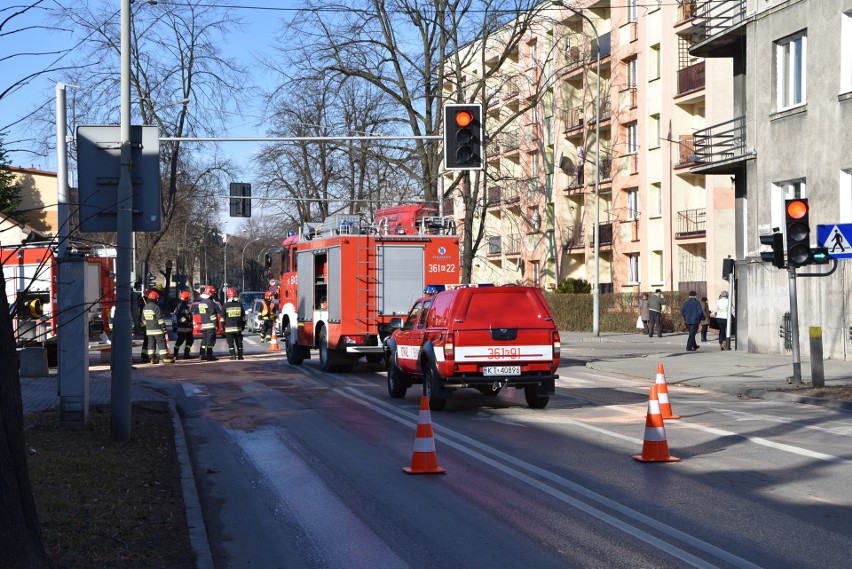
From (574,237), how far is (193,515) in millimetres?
48101

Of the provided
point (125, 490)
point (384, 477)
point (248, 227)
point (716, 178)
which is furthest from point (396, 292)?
point (248, 227)

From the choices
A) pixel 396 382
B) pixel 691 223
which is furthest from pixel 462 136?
pixel 691 223

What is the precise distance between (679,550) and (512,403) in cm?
1027

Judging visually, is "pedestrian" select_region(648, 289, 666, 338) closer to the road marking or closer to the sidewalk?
the sidewalk

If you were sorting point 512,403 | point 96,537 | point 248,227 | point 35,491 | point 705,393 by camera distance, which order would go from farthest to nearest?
point 248,227, point 705,393, point 512,403, point 35,491, point 96,537

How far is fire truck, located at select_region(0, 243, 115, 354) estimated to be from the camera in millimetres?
8047

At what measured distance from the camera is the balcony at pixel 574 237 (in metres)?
54.2

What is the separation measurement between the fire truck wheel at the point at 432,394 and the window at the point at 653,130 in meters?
32.8

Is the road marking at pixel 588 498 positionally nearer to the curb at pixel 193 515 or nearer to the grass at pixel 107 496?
the curb at pixel 193 515

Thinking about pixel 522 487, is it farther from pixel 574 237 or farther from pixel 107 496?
pixel 574 237

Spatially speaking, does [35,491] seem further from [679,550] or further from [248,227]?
[248,227]

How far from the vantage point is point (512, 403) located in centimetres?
1742

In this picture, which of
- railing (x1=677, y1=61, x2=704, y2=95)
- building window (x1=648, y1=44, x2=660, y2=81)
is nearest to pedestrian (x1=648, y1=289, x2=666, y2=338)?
railing (x1=677, y1=61, x2=704, y2=95)

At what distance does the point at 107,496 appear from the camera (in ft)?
27.9
